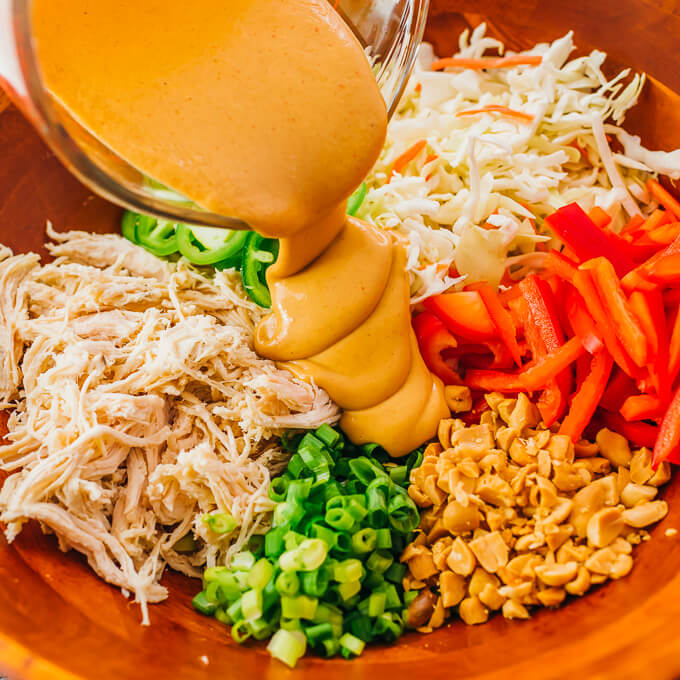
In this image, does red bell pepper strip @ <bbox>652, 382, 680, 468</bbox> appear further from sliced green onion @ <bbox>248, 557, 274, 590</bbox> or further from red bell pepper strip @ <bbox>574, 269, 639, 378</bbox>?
sliced green onion @ <bbox>248, 557, 274, 590</bbox>

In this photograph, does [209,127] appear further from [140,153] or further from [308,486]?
[308,486]

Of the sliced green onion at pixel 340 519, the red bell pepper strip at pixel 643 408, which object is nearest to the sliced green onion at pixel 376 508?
the sliced green onion at pixel 340 519

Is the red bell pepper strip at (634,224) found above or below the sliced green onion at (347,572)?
above

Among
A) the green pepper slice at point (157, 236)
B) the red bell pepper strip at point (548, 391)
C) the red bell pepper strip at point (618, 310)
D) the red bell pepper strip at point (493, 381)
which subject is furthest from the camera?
the green pepper slice at point (157, 236)

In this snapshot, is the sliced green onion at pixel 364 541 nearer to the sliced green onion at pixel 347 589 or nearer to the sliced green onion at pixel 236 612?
the sliced green onion at pixel 347 589

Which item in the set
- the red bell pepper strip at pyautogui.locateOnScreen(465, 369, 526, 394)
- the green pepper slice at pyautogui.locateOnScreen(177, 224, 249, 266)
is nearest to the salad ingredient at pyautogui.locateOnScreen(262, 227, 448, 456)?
the red bell pepper strip at pyautogui.locateOnScreen(465, 369, 526, 394)

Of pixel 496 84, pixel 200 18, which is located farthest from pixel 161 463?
pixel 496 84
